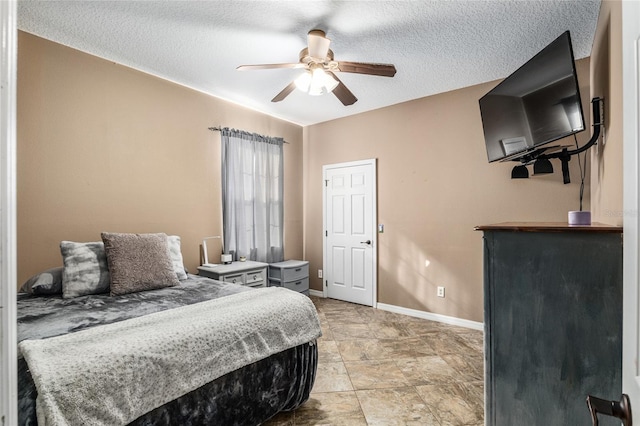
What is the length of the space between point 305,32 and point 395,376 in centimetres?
285

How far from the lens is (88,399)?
47.4 inches

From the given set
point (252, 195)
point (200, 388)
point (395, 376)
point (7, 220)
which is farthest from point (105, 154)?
point (395, 376)

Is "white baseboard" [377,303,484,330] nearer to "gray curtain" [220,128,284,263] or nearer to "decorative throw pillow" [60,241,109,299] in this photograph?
"gray curtain" [220,128,284,263]

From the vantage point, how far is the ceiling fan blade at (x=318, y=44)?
2.40m

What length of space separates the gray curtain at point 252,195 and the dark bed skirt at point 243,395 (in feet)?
7.31

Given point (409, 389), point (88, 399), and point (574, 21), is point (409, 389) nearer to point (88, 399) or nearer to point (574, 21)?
point (88, 399)

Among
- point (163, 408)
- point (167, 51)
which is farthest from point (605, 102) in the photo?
point (167, 51)

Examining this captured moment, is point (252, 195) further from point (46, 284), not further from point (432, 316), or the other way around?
point (432, 316)

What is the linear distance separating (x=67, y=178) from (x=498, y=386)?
3470mm

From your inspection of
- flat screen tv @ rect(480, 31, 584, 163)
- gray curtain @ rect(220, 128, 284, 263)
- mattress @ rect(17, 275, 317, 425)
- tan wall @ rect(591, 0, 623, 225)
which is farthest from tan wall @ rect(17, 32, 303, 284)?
tan wall @ rect(591, 0, 623, 225)

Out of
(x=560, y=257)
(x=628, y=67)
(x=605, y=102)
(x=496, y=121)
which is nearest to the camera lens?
(x=628, y=67)

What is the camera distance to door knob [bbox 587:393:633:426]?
2.10 ft

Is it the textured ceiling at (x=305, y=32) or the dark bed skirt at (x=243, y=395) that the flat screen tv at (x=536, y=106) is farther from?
the dark bed skirt at (x=243, y=395)

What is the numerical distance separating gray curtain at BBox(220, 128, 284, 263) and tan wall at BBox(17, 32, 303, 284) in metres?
0.14
